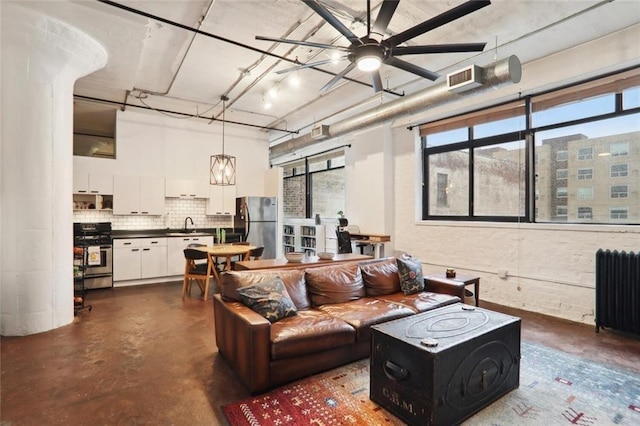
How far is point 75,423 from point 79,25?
385 cm

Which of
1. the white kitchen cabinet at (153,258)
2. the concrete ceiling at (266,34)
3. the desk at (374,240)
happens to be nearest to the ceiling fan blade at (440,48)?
the concrete ceiling at (266,34)

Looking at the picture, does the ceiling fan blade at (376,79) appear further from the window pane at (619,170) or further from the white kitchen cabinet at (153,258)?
the white kitchen cabinet at (153,258)

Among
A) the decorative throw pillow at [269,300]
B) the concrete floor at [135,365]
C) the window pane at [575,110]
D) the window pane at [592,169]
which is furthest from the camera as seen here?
the window pane at [575,110]

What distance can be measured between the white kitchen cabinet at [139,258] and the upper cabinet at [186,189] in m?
1.03

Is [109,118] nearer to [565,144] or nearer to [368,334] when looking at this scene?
[368,334]

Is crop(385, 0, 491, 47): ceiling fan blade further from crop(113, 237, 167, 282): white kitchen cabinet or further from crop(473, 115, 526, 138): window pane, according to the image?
crop(113, 237, 167, 282): white kitchen cabinet

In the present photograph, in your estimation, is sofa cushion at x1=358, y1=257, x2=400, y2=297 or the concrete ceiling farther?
sofa cushion at x1=358, y1=257, x2=400, y2=297

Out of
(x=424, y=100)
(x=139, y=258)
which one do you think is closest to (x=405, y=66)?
(x=424, y=100)

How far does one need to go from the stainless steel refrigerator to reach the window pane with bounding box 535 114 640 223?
202 inches

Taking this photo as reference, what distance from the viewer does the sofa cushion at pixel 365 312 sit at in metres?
2.92

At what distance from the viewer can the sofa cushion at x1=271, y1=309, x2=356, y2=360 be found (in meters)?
2.50

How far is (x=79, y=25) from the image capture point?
3596 millimetres

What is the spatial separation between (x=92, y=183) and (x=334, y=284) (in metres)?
5.19

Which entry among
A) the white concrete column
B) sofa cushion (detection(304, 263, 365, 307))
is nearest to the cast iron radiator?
A: sofa cushion (detection(304, 263, 365, 307))
